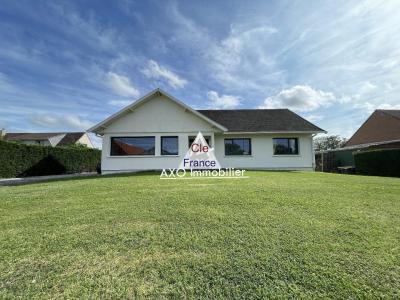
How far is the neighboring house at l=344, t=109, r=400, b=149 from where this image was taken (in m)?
25.9

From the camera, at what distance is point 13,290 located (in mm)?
2344

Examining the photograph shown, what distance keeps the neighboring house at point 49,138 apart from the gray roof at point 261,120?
34.8m

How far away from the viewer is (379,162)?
15891 millimetres

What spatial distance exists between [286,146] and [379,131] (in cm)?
2074

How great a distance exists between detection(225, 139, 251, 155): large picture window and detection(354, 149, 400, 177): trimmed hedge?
915 centimetres

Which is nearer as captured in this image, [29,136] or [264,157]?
[264,157]

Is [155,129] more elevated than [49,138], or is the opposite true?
[49,138]

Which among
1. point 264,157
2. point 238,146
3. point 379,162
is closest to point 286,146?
point 264,157

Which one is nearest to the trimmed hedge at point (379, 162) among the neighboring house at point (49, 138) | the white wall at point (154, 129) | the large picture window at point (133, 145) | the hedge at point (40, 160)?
the white wall at point (154, 129)

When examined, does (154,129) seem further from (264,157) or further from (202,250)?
(202,250)

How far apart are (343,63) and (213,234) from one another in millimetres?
13951

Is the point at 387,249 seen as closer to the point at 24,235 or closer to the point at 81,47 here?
the point at 24,235

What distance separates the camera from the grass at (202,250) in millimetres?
2371

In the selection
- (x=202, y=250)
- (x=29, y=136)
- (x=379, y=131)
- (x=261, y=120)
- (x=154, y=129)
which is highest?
(x=29, y=136)
